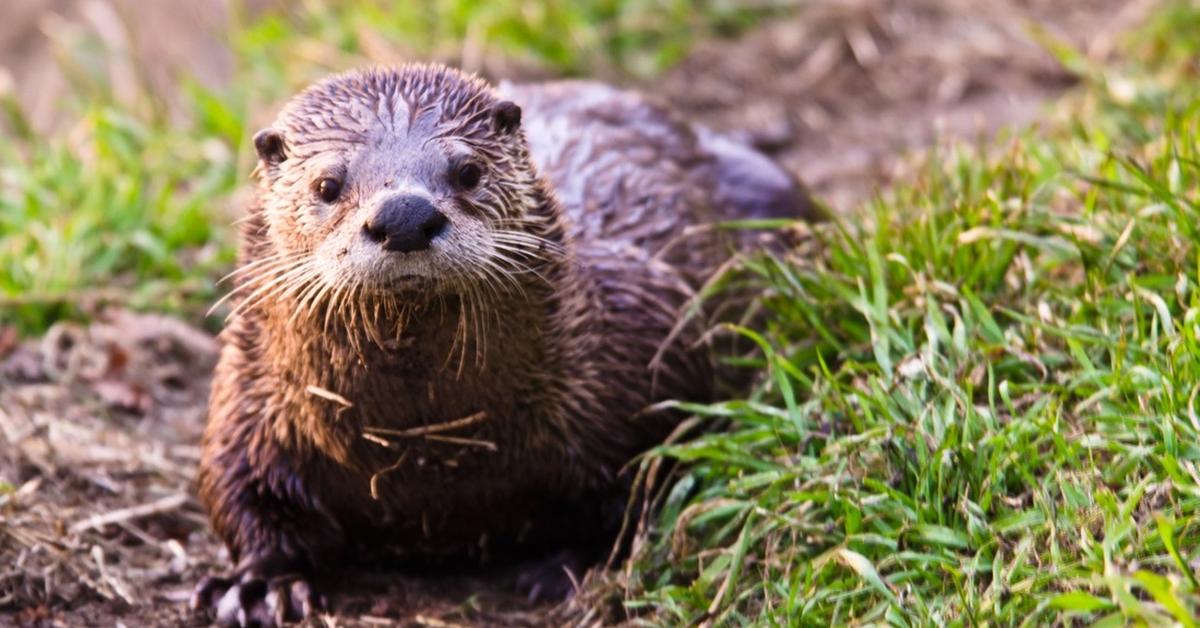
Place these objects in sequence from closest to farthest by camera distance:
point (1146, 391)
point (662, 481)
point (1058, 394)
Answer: point (1146, 391) < point (1058, 394) < point (662, 481)

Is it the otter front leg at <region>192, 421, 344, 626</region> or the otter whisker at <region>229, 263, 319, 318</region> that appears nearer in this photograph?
the otter whisker at <region>229, 263, 319, 318</region>

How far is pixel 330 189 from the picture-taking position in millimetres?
2820

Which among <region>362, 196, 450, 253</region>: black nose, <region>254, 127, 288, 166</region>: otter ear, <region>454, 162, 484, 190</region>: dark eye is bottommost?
<region>362, 196, 450, 253</region>: black nose

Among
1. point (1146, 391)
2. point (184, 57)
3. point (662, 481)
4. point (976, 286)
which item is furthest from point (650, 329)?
point (184, 57)

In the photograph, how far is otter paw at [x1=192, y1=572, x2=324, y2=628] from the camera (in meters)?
3.06

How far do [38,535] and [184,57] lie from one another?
4376mm

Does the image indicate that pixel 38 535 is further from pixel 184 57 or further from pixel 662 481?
pixel 184 57

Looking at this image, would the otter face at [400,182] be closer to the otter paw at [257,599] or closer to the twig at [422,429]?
the twig at [422,429]

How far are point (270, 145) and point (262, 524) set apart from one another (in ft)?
2.38

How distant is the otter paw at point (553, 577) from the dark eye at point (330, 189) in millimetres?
838

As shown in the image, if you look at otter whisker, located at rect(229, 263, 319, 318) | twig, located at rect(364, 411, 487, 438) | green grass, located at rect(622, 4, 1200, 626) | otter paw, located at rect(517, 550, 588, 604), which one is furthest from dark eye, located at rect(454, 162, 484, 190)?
otter paw, located at rect(517, 550, 588, 604)

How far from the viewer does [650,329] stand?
3414 millimetres

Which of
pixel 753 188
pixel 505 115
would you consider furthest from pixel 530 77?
pixel 505 115

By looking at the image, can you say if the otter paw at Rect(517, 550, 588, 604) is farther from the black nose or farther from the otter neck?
the black nose
